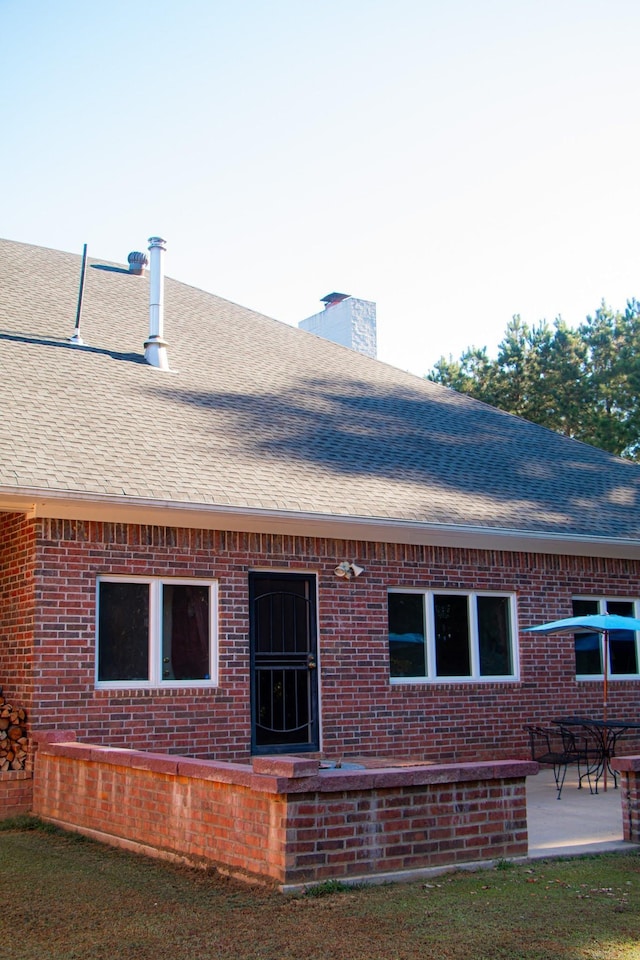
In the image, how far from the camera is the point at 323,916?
5891mm

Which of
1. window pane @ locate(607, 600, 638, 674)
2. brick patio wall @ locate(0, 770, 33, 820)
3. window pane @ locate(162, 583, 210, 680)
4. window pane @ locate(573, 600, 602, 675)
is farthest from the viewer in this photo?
window pane @ locate(607, 600, 638, 674)

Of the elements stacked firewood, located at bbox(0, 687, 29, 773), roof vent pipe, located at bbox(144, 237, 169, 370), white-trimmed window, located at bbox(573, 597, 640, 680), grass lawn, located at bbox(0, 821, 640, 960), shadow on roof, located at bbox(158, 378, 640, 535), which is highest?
roof vent pipe, located at bbox(144, 237, 169, 370)

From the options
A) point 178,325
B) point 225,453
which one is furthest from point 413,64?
point 178,325

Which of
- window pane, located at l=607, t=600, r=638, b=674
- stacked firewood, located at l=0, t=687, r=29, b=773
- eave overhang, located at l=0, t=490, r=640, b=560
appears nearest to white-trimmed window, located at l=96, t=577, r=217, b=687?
eave overhang, located at l=0, t=490, r=640, b=560

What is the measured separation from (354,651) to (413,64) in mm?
6829

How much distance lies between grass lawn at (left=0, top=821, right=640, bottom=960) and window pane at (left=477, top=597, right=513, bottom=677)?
6.11 metres

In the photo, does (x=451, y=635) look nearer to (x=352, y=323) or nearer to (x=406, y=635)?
(x=406, y=635)

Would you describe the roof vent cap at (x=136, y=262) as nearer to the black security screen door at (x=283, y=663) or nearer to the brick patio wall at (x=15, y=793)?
the black security screen door at (x=283, y=663)

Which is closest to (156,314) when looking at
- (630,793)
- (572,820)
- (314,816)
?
(572,820)

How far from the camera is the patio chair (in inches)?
442

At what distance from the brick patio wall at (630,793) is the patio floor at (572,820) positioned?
113 millimetres

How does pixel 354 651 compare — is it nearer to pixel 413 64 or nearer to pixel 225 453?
pixel 225 453

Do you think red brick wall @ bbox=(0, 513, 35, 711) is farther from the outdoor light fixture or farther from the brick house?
the outdoor light fixture

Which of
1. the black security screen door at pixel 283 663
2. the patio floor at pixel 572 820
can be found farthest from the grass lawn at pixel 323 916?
the black security screen door at pixel 283 663
